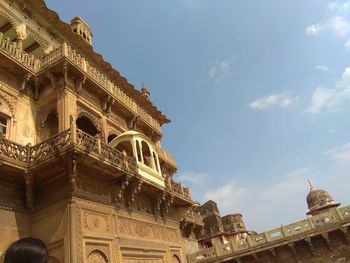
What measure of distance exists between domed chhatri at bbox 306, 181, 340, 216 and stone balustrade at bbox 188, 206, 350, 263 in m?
14.0

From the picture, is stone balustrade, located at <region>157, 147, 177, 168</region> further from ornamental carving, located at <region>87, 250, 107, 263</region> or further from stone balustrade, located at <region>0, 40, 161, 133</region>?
ornamental carving, located at <region>87, 250, 107, 263</region>

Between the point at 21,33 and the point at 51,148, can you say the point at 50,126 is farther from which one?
the point at 21,33

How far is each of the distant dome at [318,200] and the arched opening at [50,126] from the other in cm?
2655

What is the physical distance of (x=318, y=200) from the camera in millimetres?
29688

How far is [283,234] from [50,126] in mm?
13679

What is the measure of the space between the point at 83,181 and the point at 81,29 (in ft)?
34.1

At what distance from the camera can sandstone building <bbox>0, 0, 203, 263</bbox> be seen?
27.0 ft

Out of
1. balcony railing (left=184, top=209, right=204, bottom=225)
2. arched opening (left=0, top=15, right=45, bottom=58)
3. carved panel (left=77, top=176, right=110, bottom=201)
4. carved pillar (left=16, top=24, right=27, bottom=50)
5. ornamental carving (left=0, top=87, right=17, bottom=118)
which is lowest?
carved panel (left=77, top=176, right=110, bottom=201)

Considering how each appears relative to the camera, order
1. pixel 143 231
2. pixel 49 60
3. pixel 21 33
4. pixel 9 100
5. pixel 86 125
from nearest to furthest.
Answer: pixel 9 100 → pixel 49 60 → pixel 143 231 → pixel 21 33 → pixel 86 125

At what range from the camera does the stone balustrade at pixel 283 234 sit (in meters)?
15.9

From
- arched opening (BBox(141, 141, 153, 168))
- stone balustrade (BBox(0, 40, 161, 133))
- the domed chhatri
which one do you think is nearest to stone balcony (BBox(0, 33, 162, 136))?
stone balustrade (BBox(0, 40, 161, 133))

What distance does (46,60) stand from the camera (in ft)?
35.9

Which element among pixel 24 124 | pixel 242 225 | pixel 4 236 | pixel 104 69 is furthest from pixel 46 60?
pixel 242 225

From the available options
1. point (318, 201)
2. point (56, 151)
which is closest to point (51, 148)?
point (56, 151)
